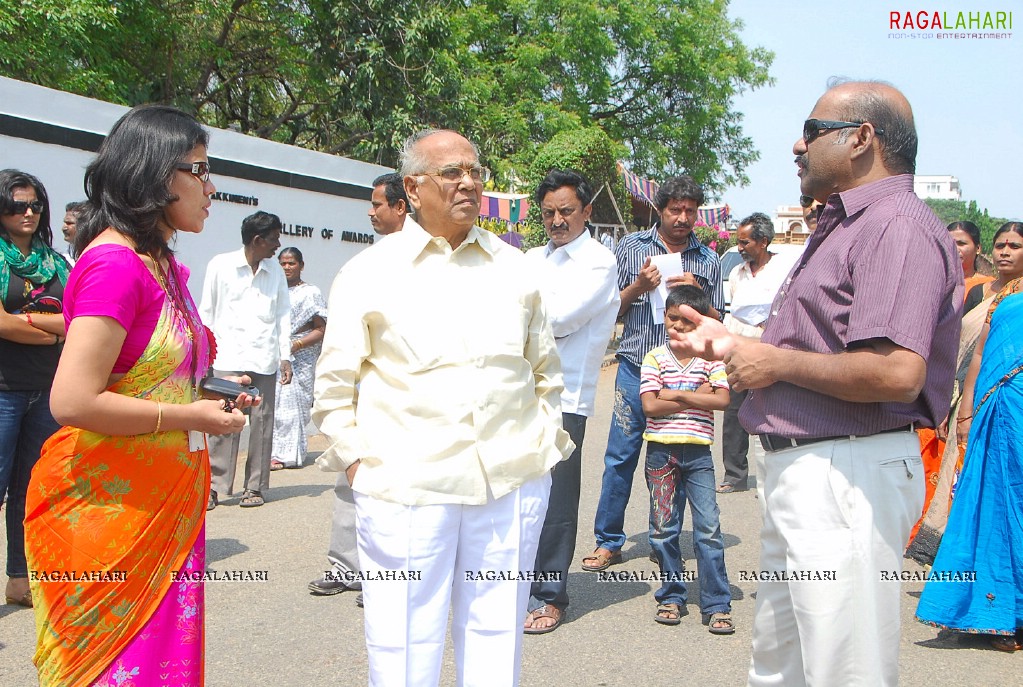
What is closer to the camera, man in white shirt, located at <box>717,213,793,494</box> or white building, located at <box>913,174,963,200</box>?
man in white shirt, located at <box>717,213,793,494</box>

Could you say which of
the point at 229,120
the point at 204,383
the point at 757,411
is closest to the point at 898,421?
the point at 757,411

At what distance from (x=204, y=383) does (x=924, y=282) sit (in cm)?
206

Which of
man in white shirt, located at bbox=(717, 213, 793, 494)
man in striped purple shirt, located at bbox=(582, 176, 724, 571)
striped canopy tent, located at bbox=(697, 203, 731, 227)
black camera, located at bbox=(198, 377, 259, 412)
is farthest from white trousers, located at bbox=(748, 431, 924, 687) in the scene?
striped canopy tent, located at bbox=(697, 203, 731, 227)

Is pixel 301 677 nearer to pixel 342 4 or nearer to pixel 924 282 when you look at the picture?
pixel 924 282

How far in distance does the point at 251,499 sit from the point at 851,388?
5529 millimetres

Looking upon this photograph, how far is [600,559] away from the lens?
5.55m

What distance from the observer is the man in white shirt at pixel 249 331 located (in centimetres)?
708

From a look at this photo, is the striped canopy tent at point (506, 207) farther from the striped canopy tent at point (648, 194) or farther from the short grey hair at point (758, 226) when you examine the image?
the short grey hair at point (758, 226)

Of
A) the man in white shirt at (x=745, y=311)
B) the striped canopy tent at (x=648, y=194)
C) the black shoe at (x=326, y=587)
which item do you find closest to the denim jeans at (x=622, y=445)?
the black shoe at (x=326, y=587)

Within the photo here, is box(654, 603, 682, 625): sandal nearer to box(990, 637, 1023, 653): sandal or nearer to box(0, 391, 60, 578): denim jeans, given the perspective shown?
box(990, 637, 1023, 653): sandal

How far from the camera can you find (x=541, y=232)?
17.3 m

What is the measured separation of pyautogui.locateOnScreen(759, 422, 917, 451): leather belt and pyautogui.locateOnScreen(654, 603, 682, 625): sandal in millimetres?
2124

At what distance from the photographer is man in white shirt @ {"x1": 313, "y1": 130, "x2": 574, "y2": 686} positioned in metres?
2.75

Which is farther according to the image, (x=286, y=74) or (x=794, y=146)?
(x=286, y=74)
